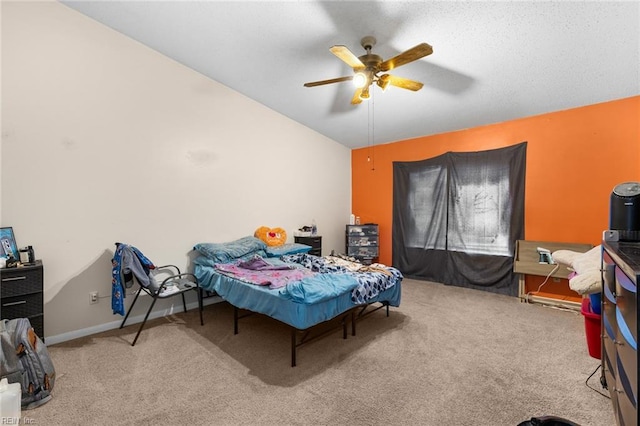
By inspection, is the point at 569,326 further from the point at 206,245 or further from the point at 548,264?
the point at 206,245

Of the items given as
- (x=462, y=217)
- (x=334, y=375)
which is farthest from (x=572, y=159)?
(x=334, y=375)

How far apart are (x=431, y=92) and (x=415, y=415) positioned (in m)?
3.42

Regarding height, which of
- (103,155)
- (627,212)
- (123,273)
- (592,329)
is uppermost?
(103,155)

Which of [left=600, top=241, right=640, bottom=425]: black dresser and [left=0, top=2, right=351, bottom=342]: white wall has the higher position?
[left=0, top=2, right=351, bottom=342]: white wall

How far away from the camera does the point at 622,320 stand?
49.8 inches

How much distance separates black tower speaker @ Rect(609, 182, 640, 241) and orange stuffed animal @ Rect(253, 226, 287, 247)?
3551mm

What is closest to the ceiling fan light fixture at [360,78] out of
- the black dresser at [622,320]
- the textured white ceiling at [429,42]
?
the textured white ceiling at [429,42]

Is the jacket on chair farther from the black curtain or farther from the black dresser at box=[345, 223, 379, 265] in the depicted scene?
the black curtain

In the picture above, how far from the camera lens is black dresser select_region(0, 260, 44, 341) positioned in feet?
7.10

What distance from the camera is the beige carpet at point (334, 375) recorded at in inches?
68.1

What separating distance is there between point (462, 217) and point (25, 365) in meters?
5.13

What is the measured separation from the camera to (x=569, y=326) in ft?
9.70

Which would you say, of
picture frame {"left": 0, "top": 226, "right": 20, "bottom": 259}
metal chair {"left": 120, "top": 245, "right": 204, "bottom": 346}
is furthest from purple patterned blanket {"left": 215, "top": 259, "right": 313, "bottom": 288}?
picture frame {"left": 0, "top": 226, "right": 20, "bottom": 259}

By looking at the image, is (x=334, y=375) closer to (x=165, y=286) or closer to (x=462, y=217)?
(x=165, y=286)
